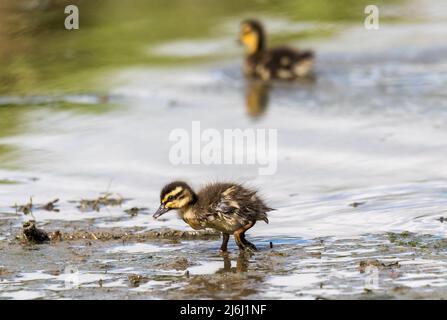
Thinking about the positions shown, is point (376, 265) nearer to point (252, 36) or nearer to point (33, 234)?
point (33, 234)

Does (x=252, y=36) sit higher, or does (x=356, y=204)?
(x=252, y=36)

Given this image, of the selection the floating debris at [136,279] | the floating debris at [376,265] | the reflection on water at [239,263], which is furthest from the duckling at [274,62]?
the floating debris at [136,279]

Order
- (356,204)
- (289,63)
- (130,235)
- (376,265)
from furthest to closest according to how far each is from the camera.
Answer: (289,63) < (356,204) < (130,235) < (376,265)

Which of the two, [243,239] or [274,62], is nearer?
[243,239]

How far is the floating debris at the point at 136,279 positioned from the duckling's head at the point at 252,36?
27.4ft

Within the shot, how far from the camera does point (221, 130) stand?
444 inches

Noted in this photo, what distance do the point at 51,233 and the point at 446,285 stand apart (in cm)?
281

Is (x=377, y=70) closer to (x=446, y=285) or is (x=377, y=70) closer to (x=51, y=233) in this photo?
(x=51, y=233)

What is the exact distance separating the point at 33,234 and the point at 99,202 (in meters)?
1.18

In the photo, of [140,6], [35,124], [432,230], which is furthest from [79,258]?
[140,6]

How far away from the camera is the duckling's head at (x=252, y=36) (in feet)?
48.8

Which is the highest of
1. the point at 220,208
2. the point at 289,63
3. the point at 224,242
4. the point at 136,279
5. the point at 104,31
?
the point at 104,31

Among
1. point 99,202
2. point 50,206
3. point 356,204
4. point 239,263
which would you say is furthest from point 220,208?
point 50,206

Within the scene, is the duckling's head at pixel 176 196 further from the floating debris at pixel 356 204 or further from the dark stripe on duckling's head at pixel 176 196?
the floating debris at pixel 356 204
